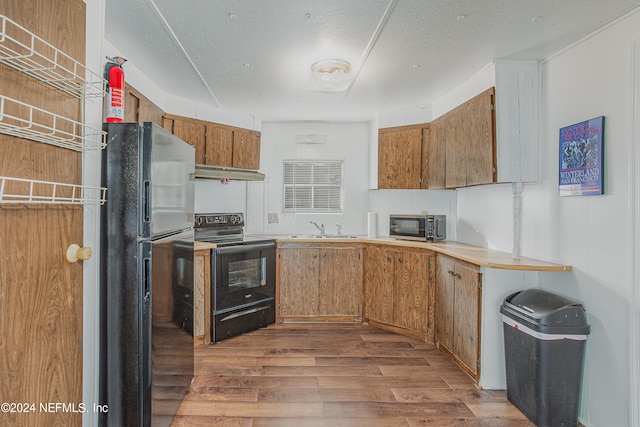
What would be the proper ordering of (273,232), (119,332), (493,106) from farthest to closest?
(273,232)
(493,106)
(119,332)

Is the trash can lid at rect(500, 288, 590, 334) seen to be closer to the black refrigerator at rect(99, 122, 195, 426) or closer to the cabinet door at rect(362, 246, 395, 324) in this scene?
the cabinet door at rect(362, 246, 395, 324)

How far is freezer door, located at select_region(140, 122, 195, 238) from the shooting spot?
60.4 inches

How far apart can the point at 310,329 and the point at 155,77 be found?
2.89 meters

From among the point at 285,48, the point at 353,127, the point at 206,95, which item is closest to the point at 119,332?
the point at 285,48

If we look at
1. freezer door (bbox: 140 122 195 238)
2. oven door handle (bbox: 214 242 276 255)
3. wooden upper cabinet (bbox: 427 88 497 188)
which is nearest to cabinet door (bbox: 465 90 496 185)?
wooden upper cabinet (bbox: 427 88 497 188)

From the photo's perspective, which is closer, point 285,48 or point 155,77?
point 285,48

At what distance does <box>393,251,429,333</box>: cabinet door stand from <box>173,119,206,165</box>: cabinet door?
2.36 meters

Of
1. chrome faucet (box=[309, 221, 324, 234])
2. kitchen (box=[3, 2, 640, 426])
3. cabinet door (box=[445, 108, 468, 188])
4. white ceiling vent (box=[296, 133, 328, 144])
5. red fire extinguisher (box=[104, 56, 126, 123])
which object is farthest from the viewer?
white ceiling vent (box=[296, 133, 328, 144])

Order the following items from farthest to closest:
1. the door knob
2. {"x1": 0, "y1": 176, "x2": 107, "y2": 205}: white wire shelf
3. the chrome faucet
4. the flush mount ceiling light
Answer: the chrome faucet, the flush mount ceiling light, the door knob, {"x1": 0, "y1": 176, "x2": 107, "y2": 205}: white wire shelf

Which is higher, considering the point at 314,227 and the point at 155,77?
the point at 155,77

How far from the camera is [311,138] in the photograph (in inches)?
168

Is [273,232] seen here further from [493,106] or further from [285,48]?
[493,106]

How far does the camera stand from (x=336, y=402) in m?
2.17

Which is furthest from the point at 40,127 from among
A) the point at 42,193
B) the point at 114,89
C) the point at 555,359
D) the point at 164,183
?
the point at 555,359
